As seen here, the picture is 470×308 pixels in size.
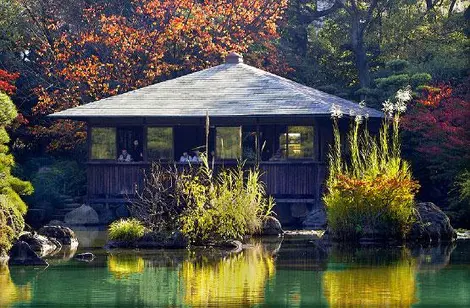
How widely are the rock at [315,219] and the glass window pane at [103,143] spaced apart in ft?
19.5

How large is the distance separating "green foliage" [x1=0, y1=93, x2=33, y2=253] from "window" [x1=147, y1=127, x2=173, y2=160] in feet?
24.5

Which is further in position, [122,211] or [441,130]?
[122,211]

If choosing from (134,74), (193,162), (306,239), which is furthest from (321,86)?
(306,239)

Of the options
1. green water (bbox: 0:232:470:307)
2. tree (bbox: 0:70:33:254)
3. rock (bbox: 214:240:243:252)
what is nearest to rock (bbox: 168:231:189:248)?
green water (bbox: 0:232:470:307)

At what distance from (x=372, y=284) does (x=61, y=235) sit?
32.9 ft

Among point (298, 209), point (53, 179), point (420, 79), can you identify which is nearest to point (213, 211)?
point (298, 209)

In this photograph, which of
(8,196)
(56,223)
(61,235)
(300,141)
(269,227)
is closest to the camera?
(8,196)

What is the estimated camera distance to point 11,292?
17.2 meters

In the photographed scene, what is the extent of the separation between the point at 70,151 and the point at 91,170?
15.0ft

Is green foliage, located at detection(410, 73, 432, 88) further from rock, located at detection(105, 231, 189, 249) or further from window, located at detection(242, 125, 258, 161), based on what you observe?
rock, located at detection(105, 231, 189, 249)

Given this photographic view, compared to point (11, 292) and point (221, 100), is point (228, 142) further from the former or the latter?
point (11, 292)

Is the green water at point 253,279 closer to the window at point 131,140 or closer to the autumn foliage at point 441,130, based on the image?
the autumn foliage at point 441,130

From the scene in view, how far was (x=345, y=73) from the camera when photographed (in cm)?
4281

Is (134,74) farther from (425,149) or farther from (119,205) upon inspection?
(425,149)
